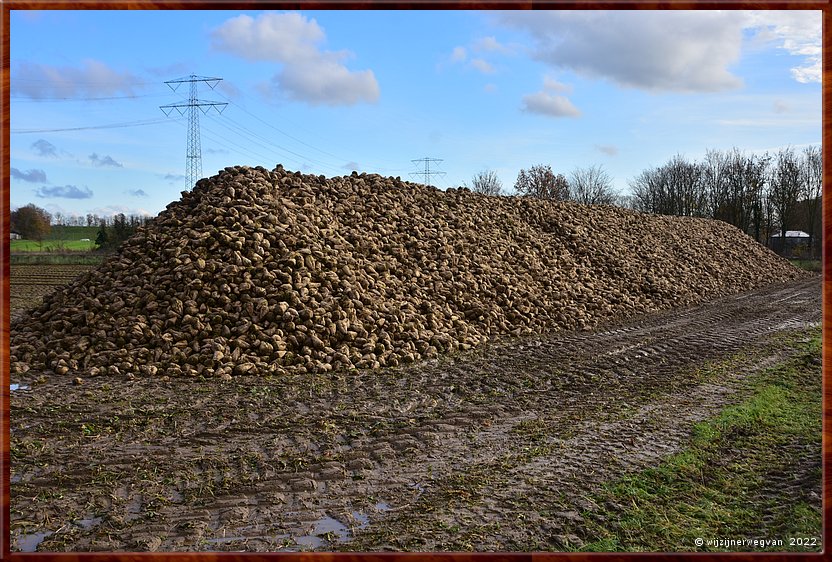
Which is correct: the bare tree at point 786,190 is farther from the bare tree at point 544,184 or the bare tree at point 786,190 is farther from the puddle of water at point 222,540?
the puddle of water at point 222,540

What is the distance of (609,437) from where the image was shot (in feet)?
16.9

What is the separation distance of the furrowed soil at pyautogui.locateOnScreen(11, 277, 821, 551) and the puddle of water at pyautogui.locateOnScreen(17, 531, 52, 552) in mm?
11

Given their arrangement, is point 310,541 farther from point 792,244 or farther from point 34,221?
point 792,244

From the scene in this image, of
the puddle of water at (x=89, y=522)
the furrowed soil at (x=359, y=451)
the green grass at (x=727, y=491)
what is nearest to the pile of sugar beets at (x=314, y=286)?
the furrowed soil at (x=359, y=451)

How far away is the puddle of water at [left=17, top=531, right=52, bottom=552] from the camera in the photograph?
3387 millimetres

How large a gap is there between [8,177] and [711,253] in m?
22.4

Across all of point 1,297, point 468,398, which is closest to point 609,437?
point 468,398

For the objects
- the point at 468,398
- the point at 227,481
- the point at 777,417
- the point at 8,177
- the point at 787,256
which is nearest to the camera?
→ the point at 8,177

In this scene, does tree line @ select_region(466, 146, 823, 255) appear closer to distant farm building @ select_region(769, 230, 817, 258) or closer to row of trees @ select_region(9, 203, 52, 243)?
distant farm building @ select_region(769, 230, 817, 258)

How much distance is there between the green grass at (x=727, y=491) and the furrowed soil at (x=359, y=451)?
0.38 feet

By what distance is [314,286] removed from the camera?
8.73 meters

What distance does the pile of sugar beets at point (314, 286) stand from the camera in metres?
7.88

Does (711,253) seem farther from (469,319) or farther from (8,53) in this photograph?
(8,53)

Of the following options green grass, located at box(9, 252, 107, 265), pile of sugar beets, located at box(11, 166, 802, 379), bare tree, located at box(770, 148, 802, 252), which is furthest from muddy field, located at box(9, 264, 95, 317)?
bare tree, located at box(770, 148, 802, 252)
